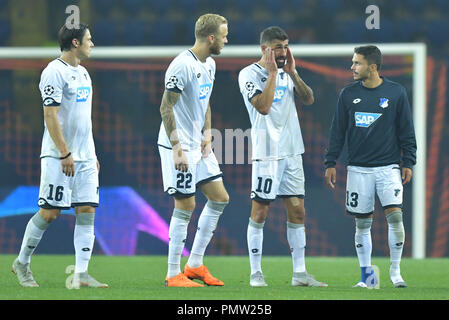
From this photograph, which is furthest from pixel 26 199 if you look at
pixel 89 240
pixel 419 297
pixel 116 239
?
pixel 419 297

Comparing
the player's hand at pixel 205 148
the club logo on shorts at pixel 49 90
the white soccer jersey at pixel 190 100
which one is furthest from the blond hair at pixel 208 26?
the club logo on shorts at pixel 49 90

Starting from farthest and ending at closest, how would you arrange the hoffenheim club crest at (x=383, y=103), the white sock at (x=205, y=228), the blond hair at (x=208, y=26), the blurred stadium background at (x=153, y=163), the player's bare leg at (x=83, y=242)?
the blurred stadium background at (x=153, y=163) → the white sock at (x=205, y=228) → the hoffenheim club crest at (x=383, y=103) → the blond hair at (x=208, y=26) → the player's bare leg at (x=83, y=242)

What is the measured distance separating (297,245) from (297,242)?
21 millimetres

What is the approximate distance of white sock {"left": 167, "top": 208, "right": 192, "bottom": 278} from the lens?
6.52 metres

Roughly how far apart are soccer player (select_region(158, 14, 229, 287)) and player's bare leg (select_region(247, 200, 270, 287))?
0.24m

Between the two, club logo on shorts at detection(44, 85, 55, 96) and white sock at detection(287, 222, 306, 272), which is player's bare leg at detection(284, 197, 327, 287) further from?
club logo on shorts at detection(44, 85, 55, 96)

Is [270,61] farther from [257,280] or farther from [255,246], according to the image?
[257,280]

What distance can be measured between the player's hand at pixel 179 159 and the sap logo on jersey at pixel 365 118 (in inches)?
50.3

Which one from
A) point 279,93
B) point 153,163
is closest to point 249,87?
point 279,93

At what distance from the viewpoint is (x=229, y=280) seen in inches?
297

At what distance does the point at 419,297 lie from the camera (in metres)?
5.94

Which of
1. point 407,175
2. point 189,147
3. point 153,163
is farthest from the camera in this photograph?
point 153,163

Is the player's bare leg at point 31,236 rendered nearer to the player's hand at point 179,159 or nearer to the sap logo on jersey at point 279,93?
the player's hand at point 179,159

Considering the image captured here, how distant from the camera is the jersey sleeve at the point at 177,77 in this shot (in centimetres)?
643
